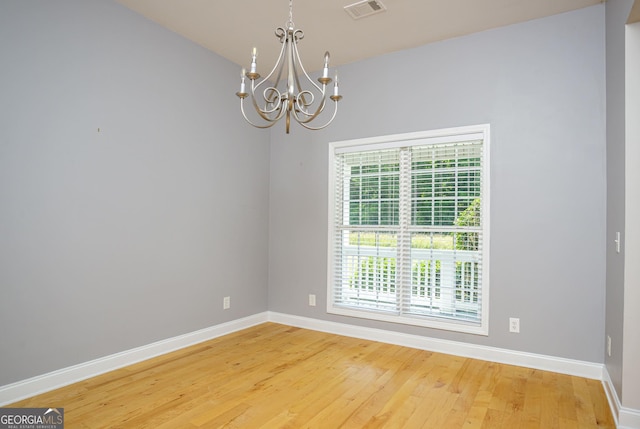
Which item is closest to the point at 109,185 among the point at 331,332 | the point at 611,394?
the point at 331,332

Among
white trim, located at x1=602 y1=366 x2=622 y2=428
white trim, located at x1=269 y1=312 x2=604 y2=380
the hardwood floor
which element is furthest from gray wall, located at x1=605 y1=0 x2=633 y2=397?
the hardwood floor

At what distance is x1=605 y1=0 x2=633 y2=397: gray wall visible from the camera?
2.27 metres

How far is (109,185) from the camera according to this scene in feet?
9.80

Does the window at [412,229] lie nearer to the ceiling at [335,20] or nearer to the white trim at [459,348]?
the white trim at [459,348]

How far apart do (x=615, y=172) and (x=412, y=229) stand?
164 centimetres

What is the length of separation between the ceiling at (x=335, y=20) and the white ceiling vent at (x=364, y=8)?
0.18ft

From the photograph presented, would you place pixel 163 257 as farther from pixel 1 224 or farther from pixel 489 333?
pixel 489 333

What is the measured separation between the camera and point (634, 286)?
6.97 ft

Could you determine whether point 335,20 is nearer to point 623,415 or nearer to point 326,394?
point 326,394

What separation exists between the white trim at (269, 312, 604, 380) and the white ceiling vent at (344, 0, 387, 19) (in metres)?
2.87

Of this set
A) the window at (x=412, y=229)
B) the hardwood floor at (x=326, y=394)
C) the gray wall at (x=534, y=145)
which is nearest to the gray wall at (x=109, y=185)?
the hardwood floor at (x=326, y=394)

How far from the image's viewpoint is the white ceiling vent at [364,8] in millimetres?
2934

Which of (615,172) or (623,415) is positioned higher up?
(615,172)

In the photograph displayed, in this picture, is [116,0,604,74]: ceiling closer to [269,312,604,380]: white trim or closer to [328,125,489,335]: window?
[328,125,489,335]: window
